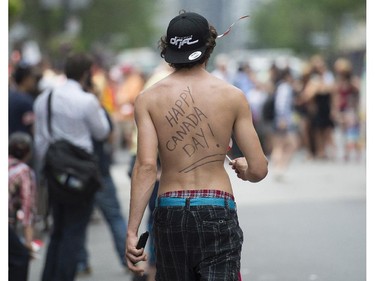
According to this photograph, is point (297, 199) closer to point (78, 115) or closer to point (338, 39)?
point (78, 115)

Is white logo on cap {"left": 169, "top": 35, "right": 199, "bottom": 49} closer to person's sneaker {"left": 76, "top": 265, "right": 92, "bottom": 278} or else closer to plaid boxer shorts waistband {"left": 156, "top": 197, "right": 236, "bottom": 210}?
plaid boxer shorts waistband {"left": 156, "top": 197, "right": 236, "bottom": 210}

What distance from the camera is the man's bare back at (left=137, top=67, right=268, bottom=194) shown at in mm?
5148

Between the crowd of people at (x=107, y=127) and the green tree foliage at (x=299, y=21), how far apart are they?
3661 cm

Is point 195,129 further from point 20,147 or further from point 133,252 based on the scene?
point 20,147

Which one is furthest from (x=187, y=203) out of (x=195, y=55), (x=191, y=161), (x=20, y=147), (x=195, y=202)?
(x=20, y=147)

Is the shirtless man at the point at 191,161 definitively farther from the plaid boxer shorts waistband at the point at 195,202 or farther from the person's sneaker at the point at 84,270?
the person's sneaker at the point at 84,270

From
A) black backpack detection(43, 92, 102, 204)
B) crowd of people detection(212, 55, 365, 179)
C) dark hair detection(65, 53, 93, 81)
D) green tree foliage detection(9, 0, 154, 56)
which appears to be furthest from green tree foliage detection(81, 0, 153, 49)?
black backpack detection(43, 92, 102, 204)

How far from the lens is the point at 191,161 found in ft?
16.9

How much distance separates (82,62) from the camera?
8.30m

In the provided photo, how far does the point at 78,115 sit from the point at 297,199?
769 cm

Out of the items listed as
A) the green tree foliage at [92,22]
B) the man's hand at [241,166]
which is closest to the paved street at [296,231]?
the man's hand at [241,166]

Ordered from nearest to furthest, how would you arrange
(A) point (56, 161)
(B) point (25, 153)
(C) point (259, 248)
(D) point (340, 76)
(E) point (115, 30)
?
1. (A) point (56, 161)
2. (B) point (25, 153)
3. (C) point (259, 248)
4. (D) point (340, 76)
5. (E) point (115, 30)

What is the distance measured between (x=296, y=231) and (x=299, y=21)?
70.6 m
